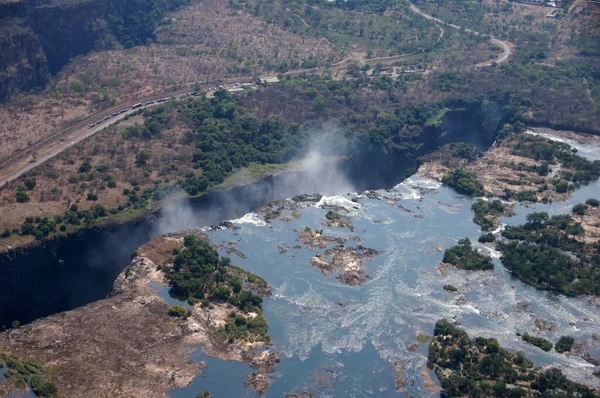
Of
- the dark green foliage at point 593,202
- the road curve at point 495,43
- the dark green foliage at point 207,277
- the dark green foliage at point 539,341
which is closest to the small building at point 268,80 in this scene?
the road curve at point 495,43

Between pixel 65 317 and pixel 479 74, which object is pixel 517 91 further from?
pixel 65 317

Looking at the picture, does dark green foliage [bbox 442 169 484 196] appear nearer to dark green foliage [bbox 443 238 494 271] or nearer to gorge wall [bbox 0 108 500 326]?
gorge wall [bbox 0 108 500 326]

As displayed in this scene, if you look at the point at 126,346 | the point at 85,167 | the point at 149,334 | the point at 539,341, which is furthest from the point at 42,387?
the point at 539,341

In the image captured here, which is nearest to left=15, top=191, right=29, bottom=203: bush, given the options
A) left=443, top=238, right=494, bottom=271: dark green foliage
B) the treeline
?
left=443, top=238, right=494, bottom=271: dark green foliage

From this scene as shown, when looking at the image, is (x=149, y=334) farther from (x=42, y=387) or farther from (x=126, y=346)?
(x=42, y=387)

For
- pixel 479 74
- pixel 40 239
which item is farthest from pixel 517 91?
pixel 40 239

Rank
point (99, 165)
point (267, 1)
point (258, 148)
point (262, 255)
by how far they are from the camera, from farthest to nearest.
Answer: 1. point (267, 1)
2. point (258, 148)
3. point (99, 165)
4. point (262, 255)
